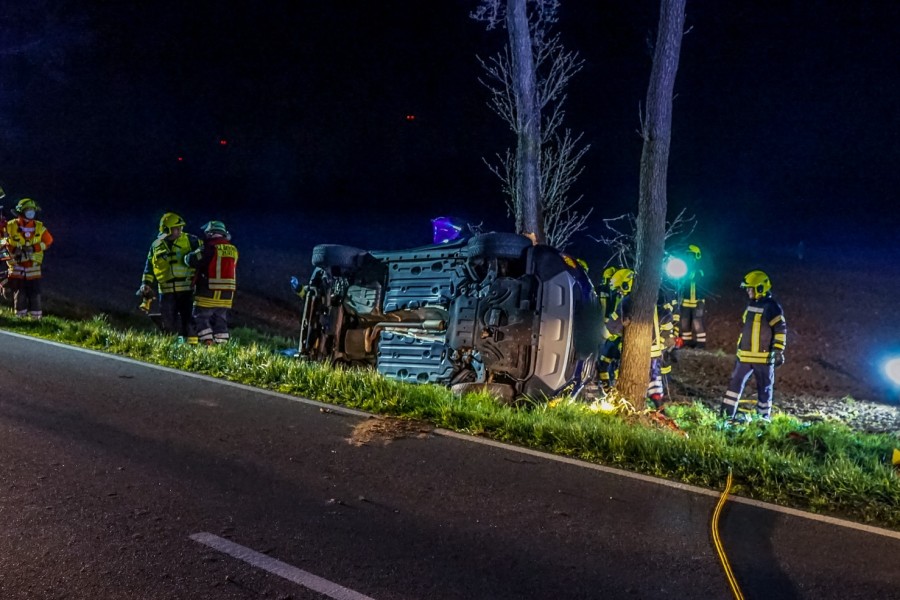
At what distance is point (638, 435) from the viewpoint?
5.65m

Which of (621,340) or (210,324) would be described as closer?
(621,340)

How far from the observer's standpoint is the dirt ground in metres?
12.0

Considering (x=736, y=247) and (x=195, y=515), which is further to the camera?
(x=736, y=247)

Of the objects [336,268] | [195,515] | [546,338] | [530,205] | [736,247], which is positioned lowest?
[195,515]

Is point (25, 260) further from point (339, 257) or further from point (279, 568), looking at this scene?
point (279, 568)

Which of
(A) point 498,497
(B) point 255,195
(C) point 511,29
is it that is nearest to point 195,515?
(A) point 498,497

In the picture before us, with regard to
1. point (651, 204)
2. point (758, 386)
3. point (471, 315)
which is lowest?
point (758, 386)

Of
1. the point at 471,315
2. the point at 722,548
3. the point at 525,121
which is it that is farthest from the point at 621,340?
the point at 722,548

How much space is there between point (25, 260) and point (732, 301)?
52.7 ft

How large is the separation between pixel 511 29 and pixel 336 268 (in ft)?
13.5

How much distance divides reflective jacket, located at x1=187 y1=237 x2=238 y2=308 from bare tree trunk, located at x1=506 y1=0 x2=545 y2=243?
4.09 m

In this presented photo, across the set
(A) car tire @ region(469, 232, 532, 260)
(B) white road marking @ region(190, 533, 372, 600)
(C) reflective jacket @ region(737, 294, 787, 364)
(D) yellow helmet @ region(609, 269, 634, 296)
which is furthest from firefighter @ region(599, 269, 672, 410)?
(B) white road marking @ region(190, 533, 372, 600)

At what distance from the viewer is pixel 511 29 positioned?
999cm

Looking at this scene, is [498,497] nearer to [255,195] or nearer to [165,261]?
[165,261]
